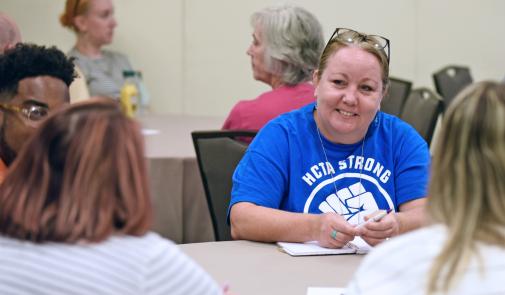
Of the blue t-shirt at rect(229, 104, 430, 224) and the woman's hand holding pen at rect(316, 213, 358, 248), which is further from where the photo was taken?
the blue t-shirt at rect(229, 104, 430, 224)

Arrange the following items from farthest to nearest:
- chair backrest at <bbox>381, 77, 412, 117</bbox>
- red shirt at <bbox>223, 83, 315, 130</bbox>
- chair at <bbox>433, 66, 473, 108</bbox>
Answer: chair at <bbox>433, 66, 473, 108</bbox>, chair backrest at <bbox>381, 77, 412, 117</bbox>, red shirt at <bbox>223, 83, 315, 130</bbox>

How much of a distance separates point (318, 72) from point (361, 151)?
0.95 ft

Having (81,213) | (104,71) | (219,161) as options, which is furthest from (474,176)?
(104,71)

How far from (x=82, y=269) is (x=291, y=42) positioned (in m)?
2.26

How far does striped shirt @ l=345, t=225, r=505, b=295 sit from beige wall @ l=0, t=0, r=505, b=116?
5.17 metres

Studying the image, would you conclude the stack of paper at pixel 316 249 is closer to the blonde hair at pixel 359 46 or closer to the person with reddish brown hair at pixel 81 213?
the blonde hair at pixel 359 46

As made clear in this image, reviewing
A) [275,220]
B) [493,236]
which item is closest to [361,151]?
[275,220]

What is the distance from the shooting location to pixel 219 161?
9.15ft

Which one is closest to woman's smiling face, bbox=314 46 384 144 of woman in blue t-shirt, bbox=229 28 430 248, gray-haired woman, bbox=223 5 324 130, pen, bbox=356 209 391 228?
woman in blue t-shirt, bbox=229 28 430 248

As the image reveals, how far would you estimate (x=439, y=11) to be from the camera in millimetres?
6488

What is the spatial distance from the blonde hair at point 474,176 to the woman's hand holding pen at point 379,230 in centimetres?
88

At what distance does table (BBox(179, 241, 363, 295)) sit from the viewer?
1925mm

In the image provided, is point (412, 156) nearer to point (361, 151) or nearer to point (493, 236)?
point (361, 151)

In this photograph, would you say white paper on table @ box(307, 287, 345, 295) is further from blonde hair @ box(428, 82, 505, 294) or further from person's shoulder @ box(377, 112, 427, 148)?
person's shoulder @ box(377, 112, 427, 148)
